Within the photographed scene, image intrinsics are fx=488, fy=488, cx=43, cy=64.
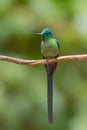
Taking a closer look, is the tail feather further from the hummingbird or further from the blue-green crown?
the blue-green crown

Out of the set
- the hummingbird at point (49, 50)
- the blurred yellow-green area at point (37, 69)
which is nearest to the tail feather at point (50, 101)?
the hummingbird at point (49, 50)

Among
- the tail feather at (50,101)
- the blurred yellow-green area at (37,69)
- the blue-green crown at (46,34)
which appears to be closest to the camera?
the tail feather at (50,101)

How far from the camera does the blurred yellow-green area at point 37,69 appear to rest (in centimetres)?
308

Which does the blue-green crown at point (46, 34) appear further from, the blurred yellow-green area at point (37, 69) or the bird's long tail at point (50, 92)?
the blurred yellow-green area at point (37, 69)

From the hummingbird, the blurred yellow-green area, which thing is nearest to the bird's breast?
the hummingbird

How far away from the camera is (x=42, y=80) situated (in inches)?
127

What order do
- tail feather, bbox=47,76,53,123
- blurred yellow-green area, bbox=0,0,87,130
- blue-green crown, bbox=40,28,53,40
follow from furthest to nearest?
blurred yellow-green area, bbox=0,0,87,130 → blue-green crown, bbox=40,28,53,40 → tail feather, bbox=47,76,53,123

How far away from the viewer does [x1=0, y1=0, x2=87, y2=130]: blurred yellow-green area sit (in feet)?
10.1

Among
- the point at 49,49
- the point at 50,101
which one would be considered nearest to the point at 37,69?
the point at 49,49

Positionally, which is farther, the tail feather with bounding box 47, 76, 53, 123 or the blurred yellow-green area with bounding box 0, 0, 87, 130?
the blurred yellow-green area with bounding box 0, 0, 87, 130

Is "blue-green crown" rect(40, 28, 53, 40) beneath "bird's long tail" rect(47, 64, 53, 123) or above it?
above

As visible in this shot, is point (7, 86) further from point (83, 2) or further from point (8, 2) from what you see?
point (83, 2)

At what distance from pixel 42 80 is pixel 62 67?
165mm

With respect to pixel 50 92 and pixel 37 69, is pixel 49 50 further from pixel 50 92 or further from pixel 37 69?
pixel 37 69
